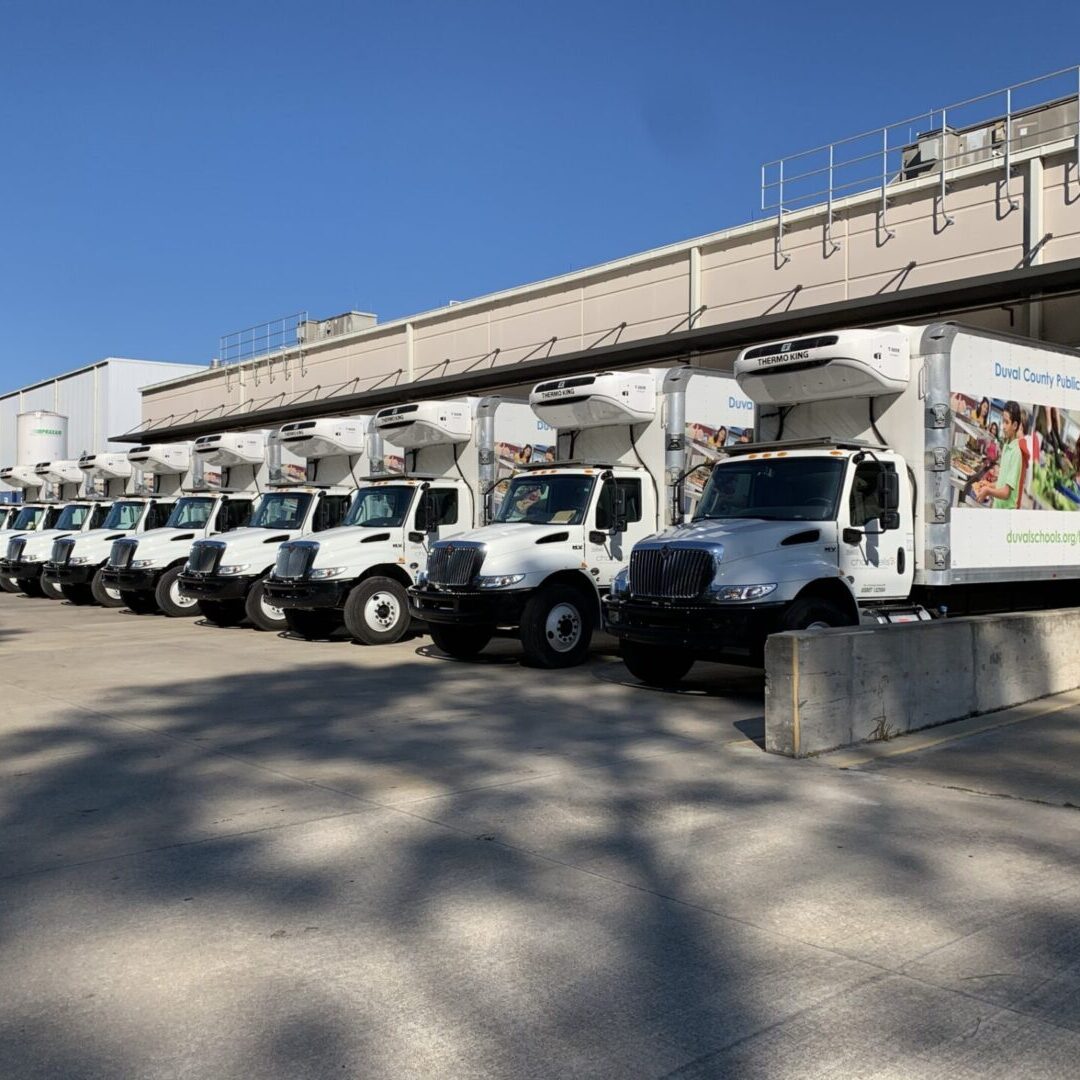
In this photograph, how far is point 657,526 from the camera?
1421 cm

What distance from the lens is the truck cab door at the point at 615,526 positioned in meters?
13.7

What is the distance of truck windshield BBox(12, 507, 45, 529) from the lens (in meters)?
29.5

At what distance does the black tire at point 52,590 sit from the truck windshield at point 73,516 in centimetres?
147

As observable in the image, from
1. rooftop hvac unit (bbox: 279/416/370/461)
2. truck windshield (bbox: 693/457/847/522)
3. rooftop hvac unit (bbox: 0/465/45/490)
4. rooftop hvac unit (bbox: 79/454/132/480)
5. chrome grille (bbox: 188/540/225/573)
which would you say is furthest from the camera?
rooftop hvac unit (bbox: 0/465/45/490)

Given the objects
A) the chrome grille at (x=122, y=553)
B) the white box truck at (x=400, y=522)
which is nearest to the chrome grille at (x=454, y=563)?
the white box truck at (x=400, y=522)

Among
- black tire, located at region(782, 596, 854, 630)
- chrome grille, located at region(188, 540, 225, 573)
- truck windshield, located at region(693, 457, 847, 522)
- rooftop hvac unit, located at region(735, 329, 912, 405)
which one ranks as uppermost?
rooftop hvac unit, located at region(735, 329, 912, 405)

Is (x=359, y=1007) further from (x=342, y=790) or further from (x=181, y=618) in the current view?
(x=181, y=618)

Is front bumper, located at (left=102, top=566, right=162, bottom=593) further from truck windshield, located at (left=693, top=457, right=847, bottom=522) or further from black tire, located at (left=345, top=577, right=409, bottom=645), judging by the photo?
truck windshield, located at (left=693, top=457, right=847, bottom=522)

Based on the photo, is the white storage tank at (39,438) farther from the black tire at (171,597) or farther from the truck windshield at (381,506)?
the truck windshield at (381,506)

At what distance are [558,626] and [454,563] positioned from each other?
57.0 inches

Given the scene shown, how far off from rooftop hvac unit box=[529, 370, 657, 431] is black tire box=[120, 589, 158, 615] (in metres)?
11.1

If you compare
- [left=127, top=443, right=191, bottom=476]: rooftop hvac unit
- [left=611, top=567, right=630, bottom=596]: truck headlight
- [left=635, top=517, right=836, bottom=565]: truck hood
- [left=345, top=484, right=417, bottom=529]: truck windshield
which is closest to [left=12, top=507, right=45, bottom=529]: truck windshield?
[left=127, top=443, right=191, bottom=476]: rooftop hvac unit

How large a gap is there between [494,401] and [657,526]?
3.63m

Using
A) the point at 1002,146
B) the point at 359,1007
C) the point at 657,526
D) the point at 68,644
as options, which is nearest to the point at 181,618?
the point at 68,644
